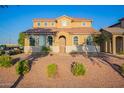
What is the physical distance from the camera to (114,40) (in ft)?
85.5

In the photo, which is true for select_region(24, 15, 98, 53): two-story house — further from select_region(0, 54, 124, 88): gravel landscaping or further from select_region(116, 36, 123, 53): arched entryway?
select_region(0, 54, 124, 88): gravel landscaping

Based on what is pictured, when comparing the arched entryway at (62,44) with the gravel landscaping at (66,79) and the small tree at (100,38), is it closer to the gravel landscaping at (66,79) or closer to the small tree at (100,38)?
the small tree at (100,38)

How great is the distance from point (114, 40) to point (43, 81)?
17290mm

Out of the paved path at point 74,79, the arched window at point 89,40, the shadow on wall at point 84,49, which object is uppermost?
the arched window at point 89,40

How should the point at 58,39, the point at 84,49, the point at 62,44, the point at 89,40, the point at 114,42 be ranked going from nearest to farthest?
the point at 114,42 → the point at 84,49 → the point at 58,39 → the point at 89,40 → the point at 62,44

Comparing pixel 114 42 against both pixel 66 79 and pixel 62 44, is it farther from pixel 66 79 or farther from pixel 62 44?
pixel 66 79

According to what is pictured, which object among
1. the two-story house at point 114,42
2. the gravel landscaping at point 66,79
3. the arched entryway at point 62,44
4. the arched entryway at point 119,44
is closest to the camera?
the gravel landscaping at point 66,79

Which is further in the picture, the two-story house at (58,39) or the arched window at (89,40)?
the arched window at (89,40)

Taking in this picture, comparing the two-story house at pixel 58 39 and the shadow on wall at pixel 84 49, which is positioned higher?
the two-story house at pixel 58 39

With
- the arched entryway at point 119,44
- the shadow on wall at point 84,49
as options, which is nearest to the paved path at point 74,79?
the shadow on wall at point 84,49

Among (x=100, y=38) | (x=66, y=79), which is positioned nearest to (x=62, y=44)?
(x=100, y=38)

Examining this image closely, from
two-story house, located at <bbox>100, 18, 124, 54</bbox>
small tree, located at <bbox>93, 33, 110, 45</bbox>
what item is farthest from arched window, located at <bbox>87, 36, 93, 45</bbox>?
two-story house, located at <bbox>100, 18, 124, 54</bbox>
